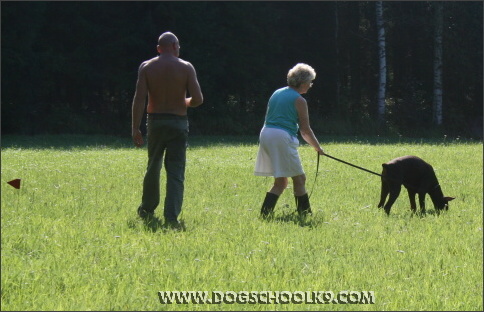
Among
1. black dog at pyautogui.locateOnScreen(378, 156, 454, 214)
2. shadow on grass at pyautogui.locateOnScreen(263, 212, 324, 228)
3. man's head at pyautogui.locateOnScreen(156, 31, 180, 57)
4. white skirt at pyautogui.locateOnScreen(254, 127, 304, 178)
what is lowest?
shadow on grass at pyautogui.locateOnScreen(263, 212, 324, 228)

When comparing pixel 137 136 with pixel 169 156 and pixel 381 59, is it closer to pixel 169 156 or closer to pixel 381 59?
pixel 169 156

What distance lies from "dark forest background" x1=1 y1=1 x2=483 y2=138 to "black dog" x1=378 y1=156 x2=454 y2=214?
2157cm

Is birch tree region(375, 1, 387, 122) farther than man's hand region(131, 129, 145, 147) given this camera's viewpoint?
Yes

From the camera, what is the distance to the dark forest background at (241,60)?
3044 cm

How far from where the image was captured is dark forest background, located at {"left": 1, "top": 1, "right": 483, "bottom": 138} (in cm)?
3044

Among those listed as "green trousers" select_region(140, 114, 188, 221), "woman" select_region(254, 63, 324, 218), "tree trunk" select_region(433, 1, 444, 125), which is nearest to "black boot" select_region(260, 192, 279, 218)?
"woman" select_region(254, 63, 324, 218)

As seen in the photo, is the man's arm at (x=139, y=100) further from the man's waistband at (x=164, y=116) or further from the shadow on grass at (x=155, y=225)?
the shadow on grass at (x=155, y=225)

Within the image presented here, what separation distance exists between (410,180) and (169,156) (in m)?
3.27

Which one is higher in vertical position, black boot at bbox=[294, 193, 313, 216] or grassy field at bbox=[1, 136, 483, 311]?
black boot at bbox=[294, 193, 313, 216]

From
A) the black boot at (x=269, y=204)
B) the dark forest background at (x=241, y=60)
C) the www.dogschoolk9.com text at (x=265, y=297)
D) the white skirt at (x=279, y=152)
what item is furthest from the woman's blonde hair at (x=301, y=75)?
the dark forest background at (x=241, y=60)

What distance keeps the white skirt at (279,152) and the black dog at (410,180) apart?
134 cm

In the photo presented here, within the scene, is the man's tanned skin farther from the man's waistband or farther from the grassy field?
the grassy field

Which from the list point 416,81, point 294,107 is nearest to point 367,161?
point 294,107

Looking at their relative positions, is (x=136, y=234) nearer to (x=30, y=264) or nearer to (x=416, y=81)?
(x=30, y=264)
